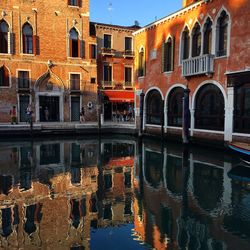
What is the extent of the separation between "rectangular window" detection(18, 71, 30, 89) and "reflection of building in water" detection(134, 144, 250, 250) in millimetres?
13020

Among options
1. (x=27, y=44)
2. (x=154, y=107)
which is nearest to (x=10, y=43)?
(x=27, y=44)

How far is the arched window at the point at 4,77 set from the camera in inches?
788

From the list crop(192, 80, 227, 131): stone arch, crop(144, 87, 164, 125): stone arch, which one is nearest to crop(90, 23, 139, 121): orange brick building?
crop(144, 87, 164, 125): stone arch

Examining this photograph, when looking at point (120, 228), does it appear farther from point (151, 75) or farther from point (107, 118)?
point (107, 118)

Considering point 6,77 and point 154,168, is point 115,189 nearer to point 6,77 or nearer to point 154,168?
point 154,168

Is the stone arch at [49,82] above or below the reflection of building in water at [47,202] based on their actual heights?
above

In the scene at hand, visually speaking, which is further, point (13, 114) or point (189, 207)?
point (13, 114)

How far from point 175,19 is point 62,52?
9345 millimetres

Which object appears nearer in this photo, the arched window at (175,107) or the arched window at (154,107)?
the arched window at (175,107)

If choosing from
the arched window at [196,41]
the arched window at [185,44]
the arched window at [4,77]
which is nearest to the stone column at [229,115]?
the arched window at [196,41]

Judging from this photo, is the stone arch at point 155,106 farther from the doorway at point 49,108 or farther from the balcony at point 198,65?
the doorway at point 49,108

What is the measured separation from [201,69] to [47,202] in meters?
8.97

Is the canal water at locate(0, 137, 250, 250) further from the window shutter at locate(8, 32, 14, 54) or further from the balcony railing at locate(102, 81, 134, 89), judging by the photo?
the balcony railing at locate(102, 81, 134, 89)

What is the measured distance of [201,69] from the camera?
13.0 metres
